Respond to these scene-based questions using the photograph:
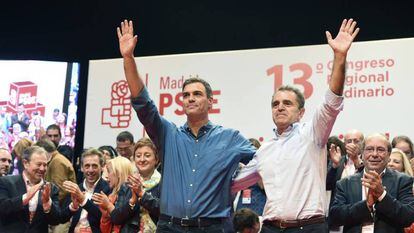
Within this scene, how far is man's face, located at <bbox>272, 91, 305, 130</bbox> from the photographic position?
12.4 feet

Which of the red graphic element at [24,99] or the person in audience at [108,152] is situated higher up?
the red graphic element at [24,99]

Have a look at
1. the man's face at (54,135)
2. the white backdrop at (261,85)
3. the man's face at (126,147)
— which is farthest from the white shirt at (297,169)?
the man's face at (54,135)

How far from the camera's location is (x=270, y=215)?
366 cm

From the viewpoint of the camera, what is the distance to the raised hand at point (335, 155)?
A: 5548mm

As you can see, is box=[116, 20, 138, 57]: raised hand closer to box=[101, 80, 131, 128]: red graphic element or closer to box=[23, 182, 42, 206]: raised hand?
box=[23, 182, 42, 206]: raised hand

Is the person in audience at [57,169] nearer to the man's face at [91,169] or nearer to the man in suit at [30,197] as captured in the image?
the man's face at [91,169]

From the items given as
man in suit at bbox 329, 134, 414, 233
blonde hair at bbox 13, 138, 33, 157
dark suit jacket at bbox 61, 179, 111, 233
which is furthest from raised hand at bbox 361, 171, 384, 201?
blonde hair at bbox 13, 138, 33, 157

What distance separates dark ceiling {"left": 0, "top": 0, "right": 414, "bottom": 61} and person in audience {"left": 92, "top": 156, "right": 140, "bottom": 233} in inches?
170

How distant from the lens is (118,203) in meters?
5.16

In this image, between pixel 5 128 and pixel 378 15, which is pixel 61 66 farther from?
pixel 378 15

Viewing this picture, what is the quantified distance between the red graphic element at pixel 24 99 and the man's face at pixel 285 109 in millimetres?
6170

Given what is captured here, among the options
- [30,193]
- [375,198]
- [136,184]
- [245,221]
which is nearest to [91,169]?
[30,193]

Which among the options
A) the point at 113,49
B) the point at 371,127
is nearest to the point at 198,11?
the point at 113,49

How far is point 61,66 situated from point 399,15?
4.52m
